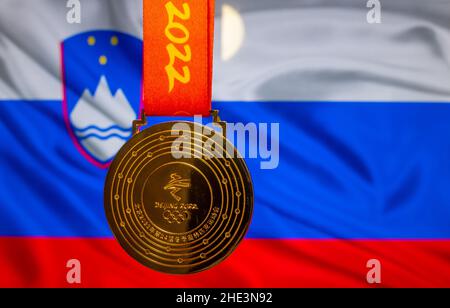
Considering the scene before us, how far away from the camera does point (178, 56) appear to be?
1189mm

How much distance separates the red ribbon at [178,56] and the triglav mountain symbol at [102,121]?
34 cm

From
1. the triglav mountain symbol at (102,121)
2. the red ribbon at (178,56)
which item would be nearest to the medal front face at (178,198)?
the red ribbon at (178,56)

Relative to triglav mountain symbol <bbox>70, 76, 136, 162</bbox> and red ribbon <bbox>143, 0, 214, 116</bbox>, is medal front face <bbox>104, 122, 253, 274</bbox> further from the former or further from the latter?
triglav mountain symbol <bbox>70, 76, 136, 162</bbox>

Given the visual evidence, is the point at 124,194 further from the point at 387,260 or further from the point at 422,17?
the point at 422,17

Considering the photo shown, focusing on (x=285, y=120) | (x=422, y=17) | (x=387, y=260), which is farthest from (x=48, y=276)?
(x=422, y=17)

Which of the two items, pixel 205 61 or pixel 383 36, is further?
pixel 383 36

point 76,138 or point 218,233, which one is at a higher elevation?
point 76,138

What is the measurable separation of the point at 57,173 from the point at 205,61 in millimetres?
633

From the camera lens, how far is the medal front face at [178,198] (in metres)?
1.21

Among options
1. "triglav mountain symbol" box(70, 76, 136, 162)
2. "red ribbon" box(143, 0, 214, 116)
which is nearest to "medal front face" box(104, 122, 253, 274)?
"red ribbon" box(143, 0, 214, 116)

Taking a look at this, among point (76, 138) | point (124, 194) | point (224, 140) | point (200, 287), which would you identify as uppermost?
point (76, 138)

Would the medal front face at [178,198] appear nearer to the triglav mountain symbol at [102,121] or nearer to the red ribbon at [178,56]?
the red ribbon at [178,56]

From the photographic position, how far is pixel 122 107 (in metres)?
1.51

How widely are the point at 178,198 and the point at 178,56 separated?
0.34 meters
